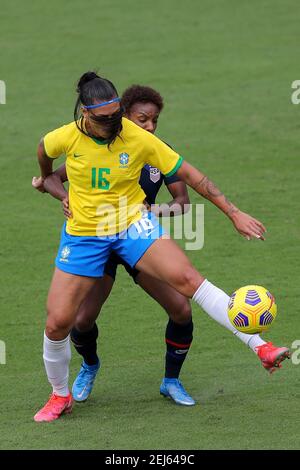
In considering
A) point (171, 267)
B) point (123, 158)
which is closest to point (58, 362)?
point (171, 267)

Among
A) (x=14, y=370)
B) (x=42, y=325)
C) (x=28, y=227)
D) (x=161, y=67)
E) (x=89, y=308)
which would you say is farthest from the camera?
(x=161, y=67)

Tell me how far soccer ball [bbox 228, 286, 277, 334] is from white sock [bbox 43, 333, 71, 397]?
3.69ft

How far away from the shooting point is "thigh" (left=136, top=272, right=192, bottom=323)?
688 cm

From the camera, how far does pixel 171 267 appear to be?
6.45 metres

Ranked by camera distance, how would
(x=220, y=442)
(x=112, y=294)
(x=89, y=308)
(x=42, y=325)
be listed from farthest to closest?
1. (x=112, y=294)
2. (x=42, y=325)
3. (x=89, y=308)
4. (x=220, y=442)

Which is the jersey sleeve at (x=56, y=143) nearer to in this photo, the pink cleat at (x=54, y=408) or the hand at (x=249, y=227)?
the hand at (x=249, y=227)

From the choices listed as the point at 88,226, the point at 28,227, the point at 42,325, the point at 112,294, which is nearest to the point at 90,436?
the point at 88,226

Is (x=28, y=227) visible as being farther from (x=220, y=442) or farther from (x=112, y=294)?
(x=220, y=442)

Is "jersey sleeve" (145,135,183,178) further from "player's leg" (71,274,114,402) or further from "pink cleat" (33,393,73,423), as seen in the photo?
"pink cleat" (33,393,73,423)

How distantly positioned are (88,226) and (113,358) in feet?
5.65

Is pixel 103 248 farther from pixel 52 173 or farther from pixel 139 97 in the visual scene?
pixel 139 97

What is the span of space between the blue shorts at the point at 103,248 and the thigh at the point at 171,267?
2.6 inches

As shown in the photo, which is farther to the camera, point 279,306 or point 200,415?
point 279,306

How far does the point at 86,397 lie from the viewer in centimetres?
721
